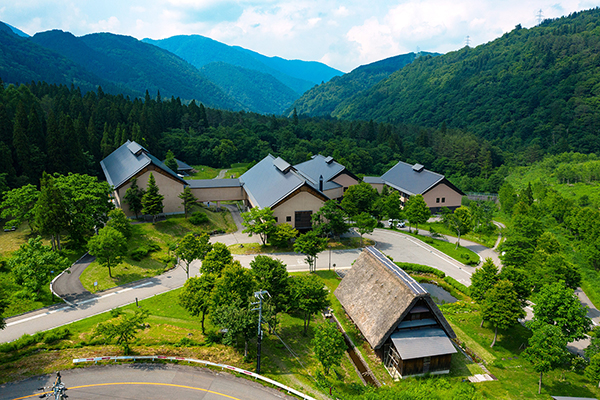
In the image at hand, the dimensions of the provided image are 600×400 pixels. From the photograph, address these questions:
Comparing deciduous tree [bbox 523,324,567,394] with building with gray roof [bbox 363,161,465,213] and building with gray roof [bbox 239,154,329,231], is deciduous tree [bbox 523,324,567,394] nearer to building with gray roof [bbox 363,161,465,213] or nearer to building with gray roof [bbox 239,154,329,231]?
building with gray roof [bbox 239,154,329,231]

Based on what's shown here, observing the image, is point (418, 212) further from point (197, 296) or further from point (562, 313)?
point (197, 296)

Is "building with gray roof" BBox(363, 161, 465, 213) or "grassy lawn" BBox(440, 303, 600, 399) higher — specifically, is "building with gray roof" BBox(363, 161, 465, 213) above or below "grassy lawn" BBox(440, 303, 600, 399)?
above

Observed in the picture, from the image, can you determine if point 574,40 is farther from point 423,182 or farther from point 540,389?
point 540,389

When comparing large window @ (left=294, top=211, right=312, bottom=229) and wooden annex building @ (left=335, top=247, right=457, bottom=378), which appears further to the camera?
large window @ (left=294, top=211, right=312, bottom=229)

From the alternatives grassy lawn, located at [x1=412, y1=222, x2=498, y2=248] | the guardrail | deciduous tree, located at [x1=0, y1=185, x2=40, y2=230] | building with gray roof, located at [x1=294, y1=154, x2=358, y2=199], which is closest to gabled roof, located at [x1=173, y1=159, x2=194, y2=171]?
building with gray roof, located at [x1=294, y1=154, x2=358, y2=199]

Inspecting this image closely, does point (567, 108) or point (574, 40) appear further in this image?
point (574, 40)

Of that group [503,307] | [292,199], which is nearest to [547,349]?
[503,307]

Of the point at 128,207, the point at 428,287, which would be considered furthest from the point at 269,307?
the point at 128,207
